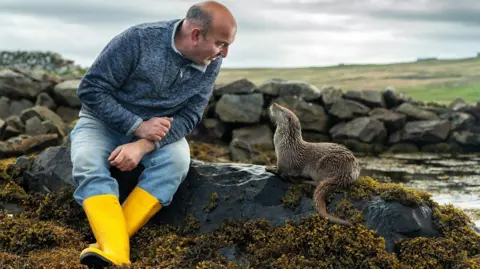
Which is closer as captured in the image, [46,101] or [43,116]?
[43,116]

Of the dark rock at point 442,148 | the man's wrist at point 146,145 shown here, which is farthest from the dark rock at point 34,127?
the man's wrist at point 146,145

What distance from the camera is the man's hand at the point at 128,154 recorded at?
5449 millimetres

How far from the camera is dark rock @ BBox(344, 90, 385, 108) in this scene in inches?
766

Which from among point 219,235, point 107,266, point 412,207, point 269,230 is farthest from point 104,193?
point 412,207

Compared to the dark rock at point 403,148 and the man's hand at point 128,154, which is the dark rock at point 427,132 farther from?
the man's hand at point 128,154

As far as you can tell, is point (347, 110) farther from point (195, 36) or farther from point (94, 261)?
point (94, 261)

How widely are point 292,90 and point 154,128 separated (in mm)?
14127

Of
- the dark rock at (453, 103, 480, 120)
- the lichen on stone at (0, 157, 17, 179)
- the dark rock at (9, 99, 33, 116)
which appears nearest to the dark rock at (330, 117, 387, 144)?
the dark rock at (453, 103, 480, 120)

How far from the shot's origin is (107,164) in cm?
570

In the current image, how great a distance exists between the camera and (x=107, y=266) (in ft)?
16.4

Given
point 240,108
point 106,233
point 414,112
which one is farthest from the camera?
point 414,112

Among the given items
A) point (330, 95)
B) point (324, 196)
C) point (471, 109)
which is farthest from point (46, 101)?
point (324, 196)

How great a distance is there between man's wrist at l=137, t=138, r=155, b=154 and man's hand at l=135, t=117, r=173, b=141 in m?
0.04

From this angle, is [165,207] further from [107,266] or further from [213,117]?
[213,117]
